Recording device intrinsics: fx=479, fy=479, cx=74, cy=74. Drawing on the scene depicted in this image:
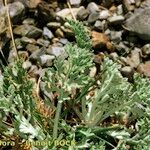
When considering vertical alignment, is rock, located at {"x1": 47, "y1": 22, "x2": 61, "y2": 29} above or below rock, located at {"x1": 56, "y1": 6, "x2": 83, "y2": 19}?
below

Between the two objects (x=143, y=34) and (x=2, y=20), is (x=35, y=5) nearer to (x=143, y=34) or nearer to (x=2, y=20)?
(x=2, y=20)

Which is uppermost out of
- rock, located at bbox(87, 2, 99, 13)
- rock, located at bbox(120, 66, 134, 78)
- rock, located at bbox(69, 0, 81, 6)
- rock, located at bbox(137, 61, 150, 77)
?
rock, located at bbox(69, 0, 81, 6)

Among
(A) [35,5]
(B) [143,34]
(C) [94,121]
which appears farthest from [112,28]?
(C) [94,121]

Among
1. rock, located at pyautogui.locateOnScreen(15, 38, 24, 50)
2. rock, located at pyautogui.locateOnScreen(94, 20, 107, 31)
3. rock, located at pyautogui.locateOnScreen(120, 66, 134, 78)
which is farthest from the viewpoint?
rock, located at pyautogui.locateOnScreen(94, 20, 107, 31)

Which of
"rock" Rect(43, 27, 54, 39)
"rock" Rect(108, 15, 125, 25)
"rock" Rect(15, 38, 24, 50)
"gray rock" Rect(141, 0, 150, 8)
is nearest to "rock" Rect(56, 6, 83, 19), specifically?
"rock" Rect(43, 27, 54, 39)

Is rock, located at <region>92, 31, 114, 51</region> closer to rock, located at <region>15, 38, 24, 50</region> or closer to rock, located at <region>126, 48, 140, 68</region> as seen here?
rock, located at <region>126, 48, 140, 68</region>

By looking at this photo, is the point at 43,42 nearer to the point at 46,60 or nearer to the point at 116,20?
the point at 46,60

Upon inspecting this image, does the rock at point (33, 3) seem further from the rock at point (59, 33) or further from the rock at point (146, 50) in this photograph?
the rock at point (146, 50)
